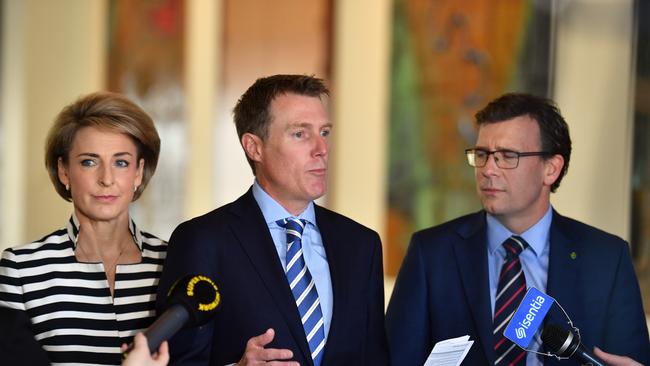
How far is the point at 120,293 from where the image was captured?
3117 millimetres

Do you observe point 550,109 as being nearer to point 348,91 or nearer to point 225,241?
point 225,241

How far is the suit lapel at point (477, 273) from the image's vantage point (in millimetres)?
3480

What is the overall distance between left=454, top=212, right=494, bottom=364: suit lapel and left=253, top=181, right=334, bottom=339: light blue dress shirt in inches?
28.6

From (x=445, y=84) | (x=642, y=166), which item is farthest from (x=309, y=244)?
(x=445, y=84)

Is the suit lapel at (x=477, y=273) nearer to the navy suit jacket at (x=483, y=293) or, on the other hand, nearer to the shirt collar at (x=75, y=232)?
the navy suit jacket at (x=483, y=293)

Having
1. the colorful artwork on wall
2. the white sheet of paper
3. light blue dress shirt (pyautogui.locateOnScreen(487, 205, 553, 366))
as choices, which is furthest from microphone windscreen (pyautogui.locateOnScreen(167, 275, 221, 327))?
the colorful artwork on wall

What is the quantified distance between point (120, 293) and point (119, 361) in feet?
0.72

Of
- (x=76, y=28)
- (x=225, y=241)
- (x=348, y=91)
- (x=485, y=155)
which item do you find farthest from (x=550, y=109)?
(x=76, y=28)

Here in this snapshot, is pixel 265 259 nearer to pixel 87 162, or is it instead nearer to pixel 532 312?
pixel 87 162

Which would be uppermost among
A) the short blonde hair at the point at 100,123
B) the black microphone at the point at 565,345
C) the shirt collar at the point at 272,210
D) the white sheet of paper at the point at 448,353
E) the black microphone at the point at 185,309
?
the short blonde hair at the point at 100,123

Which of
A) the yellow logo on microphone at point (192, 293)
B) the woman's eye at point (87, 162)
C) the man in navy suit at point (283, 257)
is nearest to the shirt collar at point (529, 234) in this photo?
the man in navy suit at point (283, 257)

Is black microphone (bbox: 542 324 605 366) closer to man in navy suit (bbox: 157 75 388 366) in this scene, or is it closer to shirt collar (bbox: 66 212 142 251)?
man in navy suit (bbox: 157 75 388 366)

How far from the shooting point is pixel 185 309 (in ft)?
7.00

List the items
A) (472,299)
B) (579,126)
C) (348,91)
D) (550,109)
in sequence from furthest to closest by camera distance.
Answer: (348,91) → (579,126) → (550,109) → (472,299)
